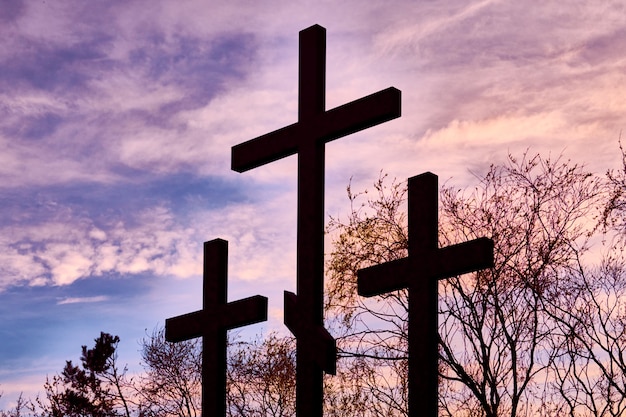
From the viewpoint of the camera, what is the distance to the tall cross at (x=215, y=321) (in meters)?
7.54

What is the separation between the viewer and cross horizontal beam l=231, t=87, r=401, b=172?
6781 mm

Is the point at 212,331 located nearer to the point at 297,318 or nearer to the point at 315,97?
the point at 297,318

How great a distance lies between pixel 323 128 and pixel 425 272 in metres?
1.58

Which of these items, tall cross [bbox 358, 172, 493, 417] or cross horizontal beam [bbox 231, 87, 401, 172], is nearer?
tall cross [bbox 358, 172, 493, 417]

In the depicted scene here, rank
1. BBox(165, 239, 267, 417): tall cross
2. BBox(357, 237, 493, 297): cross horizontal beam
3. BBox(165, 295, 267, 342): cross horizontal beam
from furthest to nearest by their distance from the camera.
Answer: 1. BBox(165, 239, 267, 417): tall cross
2. BBox(165, 295, 267, 342): cross horizontal beam
3. BBox(357, 237, 493, 297): cross horizontal beam

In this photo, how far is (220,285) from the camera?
7.80 meters

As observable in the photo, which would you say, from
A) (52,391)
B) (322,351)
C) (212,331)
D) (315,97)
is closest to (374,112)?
(315,97)

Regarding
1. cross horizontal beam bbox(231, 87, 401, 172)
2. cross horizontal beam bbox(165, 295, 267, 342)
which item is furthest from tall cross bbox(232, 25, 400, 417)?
cross horizontal beam bbox(165, 295, 267, 342)

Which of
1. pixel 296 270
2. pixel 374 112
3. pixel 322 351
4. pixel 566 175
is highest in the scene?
pixel 566 175

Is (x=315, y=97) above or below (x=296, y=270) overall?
above

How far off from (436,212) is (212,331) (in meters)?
2.36

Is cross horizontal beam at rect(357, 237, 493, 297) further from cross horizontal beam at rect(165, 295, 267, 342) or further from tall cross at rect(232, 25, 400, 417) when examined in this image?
cross horizontal beam at rect(165, 295, 267, 342)

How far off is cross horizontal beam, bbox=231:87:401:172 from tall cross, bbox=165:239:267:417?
78cm

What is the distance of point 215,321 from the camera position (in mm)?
7672
